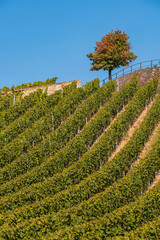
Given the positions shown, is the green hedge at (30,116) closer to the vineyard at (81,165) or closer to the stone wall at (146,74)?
the vineyard at (81,165)

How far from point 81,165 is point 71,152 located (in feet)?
6.95

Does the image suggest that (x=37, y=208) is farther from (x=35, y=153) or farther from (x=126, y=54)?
(x=126, y=54)

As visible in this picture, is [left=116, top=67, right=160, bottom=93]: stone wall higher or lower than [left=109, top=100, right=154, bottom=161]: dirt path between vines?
higher

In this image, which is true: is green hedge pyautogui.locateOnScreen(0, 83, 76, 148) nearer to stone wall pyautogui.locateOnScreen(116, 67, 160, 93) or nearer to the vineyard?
the vineyard

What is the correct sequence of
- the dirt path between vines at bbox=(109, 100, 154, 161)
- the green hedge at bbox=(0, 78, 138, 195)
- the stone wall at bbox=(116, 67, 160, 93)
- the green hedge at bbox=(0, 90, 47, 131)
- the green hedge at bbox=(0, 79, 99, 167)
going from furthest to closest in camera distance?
the stone wall at bbox=(116, 67, 160, 93) → the green hedge at bbox=(0, 90, 47, 131) → the green hedge at bbox=(0, 79, 99, 167) → the dirt path between vines at bbox=(109, 100, 154, 161) → the green hedge at bbox=(0, 78, 138, 195)

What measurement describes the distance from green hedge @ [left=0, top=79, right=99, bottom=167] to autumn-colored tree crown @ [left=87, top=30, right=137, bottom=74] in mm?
11087

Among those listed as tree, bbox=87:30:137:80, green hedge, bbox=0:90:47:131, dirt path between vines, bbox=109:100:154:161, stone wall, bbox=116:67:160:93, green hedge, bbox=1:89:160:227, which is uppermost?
tree, bbox=87:30:137:80

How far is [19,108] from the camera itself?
3316 cm

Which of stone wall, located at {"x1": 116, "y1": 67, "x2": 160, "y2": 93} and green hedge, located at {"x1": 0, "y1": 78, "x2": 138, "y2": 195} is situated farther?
stone wall, located at {"x1": 116, "y1": 67, "x2": 160, "y2": 93}

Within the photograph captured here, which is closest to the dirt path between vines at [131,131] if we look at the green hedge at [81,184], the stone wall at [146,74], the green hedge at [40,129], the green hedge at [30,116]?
the green hedge at [81,184]

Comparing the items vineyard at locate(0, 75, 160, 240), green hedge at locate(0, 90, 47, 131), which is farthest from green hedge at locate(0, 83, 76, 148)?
green hedge at locate(0, 90, 47, 131)

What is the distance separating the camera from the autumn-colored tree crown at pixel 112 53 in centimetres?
4222

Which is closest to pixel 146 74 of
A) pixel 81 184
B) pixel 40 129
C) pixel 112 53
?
pixel 112 53

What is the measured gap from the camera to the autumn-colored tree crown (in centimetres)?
4222
